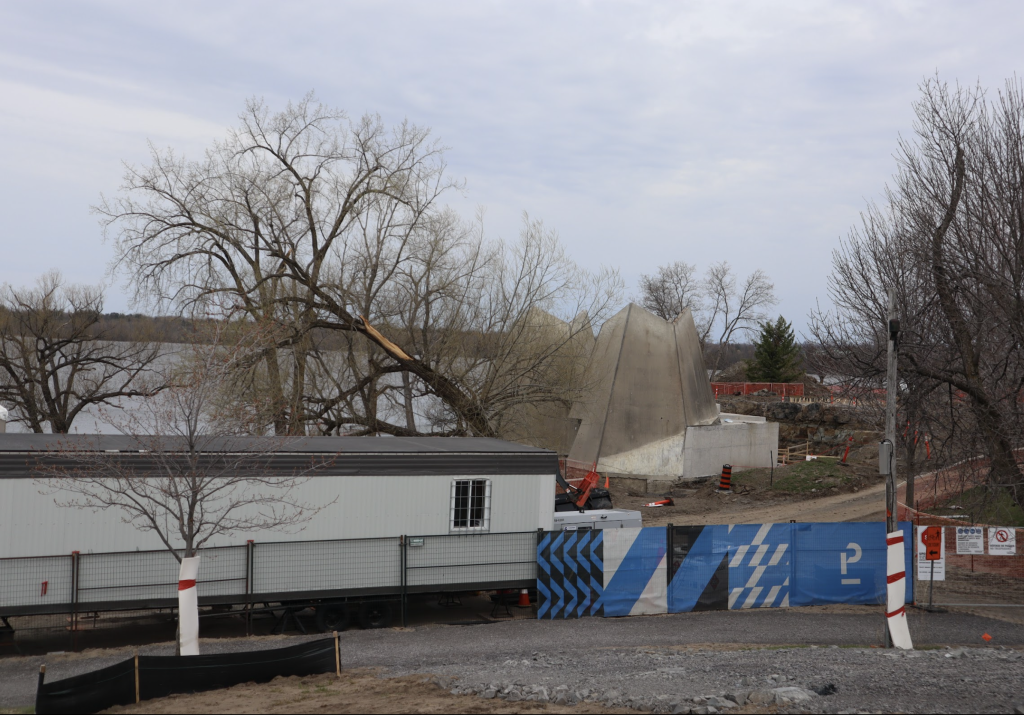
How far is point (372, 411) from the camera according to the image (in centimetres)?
3172

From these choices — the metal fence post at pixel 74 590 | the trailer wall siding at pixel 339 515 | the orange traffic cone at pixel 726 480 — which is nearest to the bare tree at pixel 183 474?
the trailer wall siding at pixel 339 515

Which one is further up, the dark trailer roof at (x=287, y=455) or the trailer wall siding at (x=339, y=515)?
the dark trailer roof at (x=287, y=455)

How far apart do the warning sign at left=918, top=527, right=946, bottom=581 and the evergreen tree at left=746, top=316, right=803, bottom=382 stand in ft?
180

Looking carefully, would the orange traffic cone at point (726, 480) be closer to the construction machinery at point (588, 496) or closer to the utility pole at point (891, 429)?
the construction machinery at point (588, 496)

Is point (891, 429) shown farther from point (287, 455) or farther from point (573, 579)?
point (287, 455)

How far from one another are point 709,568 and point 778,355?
188 ft

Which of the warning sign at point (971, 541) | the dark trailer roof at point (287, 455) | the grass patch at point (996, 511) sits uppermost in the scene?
the dark trailer roof at point (287, 455)

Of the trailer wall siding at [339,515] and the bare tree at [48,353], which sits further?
the bare tree at [48,353]

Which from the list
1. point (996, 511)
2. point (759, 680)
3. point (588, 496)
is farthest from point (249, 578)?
point (996, 511)

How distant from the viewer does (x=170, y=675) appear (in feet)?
30.6

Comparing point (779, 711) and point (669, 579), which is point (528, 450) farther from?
point (779, 711)

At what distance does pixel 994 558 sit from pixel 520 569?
11.1m

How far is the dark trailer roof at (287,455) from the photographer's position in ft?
43.5

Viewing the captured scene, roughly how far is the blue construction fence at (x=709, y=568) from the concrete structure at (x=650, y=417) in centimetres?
1943
